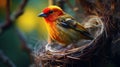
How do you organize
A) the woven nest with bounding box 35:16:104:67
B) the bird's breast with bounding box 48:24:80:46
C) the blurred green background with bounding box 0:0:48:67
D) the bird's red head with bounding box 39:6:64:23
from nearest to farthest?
the woven nest with bounding box 35:16:104:67, the bird's breast with bounding box 48:24:80:46, the bird's red head with bounding box 39:6:64:23, the blurred green background with bounding box 0:0:48:67

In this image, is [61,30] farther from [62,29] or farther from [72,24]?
[72,24]

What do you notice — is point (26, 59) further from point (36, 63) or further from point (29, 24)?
Result: point (36, 63)

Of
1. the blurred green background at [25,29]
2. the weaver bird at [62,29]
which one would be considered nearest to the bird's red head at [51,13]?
the weaver bird at [62,29]

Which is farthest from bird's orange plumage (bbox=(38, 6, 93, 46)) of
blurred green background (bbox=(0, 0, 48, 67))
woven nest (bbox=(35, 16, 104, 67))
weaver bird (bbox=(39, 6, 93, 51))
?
blurred green background (bbox=(0, 0, 48, 67))

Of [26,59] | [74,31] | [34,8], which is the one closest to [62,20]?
[74,31]

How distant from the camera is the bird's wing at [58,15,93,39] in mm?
7387

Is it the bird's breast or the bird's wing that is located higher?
the bird's wing

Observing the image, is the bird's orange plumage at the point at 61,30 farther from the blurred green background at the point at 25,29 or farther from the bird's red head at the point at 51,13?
the blurred green background at the point at 25,29

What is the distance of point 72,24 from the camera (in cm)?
742

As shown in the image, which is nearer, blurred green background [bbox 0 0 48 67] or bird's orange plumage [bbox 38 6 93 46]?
bird's orange plumage [bbox 38 6 93 46]

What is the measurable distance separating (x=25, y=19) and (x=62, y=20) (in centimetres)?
140

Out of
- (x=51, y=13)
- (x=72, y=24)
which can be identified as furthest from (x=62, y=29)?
(x=51, y=13)

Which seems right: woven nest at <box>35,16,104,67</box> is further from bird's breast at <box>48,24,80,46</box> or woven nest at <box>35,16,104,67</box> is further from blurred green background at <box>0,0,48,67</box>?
blurred green background at <box>0,0,48,67</box>

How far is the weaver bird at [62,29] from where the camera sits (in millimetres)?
7375
